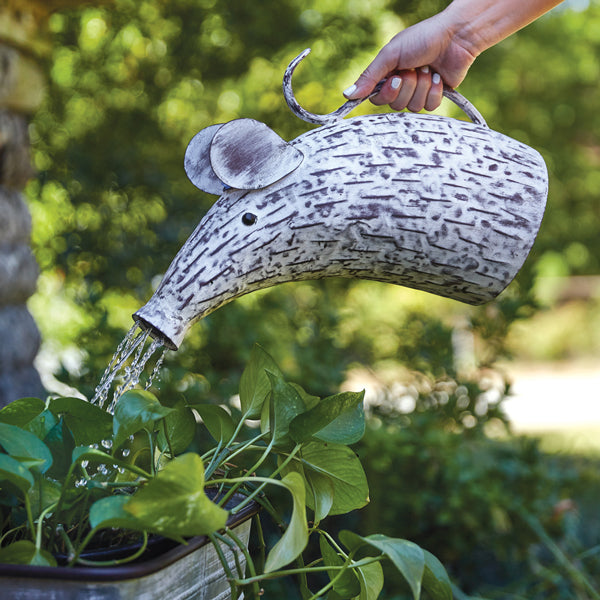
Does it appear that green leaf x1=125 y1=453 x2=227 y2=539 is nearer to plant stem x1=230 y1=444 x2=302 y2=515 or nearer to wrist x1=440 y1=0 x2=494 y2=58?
plant stem x1=230 y1=444 x2=302 y2=515

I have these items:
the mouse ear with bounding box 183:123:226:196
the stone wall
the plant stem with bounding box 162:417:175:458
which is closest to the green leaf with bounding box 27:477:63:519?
the plant stem with bounding box 162:417:175:458

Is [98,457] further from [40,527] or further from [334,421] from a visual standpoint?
[334,421]

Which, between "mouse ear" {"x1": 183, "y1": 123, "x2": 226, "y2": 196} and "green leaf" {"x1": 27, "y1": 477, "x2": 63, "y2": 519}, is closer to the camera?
"green leaf" {"x1": 27, "y1": 477, "x2": 63, "y2": 519}

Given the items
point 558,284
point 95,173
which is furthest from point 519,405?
point 95,173

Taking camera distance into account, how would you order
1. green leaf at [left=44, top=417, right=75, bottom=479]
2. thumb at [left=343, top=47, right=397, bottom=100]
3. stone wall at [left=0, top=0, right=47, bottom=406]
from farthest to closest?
stone wall at [left=0, top=0, right=47, bottom=406], thumb at [left=343, top=47, right=397, bottom=100], green leaf at [left=44, top=417, right=75, bottom=479]

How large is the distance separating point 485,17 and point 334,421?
1.91ft

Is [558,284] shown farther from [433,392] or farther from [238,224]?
[238,224]

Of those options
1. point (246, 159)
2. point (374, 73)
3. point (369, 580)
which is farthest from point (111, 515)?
point (374, 73)

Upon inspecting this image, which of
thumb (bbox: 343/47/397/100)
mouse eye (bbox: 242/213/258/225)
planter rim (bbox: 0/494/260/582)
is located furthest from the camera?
thumb (bbox: 343/47/397/100)

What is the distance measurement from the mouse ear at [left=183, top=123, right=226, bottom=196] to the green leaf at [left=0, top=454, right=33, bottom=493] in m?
0.33

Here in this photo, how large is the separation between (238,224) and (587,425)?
3.78 metres

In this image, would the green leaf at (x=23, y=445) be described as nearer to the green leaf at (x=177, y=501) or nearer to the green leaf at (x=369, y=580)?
the green leaf at (x=177, y=501)

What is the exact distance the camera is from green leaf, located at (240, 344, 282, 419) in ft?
2.03

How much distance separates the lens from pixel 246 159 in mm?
645
